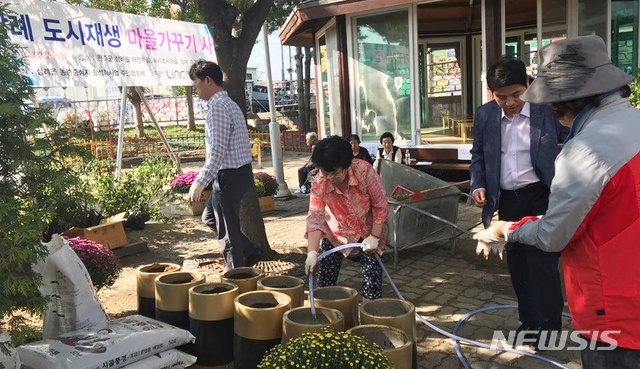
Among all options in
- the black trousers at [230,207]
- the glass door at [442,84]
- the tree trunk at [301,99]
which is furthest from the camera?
the tree trunk at [301,99]

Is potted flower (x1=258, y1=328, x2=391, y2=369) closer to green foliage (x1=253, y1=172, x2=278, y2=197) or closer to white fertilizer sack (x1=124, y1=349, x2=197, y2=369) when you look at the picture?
white fertilizer sack (x1=124, y1=349, x2=197, y2=369)

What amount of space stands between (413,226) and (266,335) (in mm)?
2830

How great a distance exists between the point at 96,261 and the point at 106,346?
140cm

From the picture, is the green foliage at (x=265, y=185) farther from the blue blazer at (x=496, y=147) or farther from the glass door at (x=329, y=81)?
the blue blazer at (x=496, y=147)

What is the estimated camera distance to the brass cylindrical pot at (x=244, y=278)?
11.8 feet

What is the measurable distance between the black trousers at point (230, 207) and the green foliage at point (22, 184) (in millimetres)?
1454

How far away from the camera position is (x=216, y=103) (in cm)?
425

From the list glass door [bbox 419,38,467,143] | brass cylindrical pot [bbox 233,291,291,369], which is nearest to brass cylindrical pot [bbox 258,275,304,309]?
brass cylindrical pot [bbox 233,291,291,369]

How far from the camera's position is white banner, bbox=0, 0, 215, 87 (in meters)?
5.88

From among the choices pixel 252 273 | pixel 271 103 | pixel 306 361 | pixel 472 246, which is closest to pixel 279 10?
pixel 271 103

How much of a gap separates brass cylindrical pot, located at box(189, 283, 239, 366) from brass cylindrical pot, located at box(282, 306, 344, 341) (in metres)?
0.51

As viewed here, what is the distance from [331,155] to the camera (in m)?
3.20

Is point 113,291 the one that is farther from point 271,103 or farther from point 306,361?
point 271,103

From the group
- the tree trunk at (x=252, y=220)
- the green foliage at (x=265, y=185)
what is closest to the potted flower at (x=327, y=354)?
the tree trunk at (x=252, y=220)
